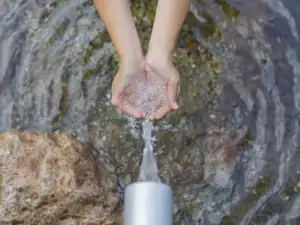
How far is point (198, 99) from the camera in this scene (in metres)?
2.72

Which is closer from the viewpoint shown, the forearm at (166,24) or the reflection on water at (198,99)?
the forearm at (166,24)

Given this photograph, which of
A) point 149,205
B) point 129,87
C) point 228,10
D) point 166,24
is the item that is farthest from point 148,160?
point 149,205

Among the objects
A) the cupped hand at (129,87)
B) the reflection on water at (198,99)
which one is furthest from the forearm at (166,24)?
the reflection on water at (198,99)

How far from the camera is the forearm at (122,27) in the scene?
75.1 inches

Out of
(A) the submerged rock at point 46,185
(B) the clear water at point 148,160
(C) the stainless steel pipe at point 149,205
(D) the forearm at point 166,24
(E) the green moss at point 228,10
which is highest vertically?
(D) the forearm at point 166,24

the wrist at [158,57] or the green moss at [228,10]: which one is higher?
the wrist at [158,57]

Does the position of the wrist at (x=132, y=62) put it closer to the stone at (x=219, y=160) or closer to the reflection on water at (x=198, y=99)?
the reflection on water at (x=198, y=99)

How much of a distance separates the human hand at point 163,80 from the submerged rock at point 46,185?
458mm

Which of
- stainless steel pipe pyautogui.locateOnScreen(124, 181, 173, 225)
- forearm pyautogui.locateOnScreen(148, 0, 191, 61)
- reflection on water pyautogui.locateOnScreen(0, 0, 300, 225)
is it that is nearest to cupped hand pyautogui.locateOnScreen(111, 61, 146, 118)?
forearm pyautogui.locateOnScreen(148, 0, 191, 61)

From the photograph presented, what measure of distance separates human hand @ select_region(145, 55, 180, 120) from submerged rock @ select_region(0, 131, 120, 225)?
458mm

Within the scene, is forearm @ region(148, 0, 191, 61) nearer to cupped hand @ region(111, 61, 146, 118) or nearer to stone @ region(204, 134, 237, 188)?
cupped hand @ region(111, 61, 146, 118)

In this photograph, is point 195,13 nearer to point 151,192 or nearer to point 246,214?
point 246,214

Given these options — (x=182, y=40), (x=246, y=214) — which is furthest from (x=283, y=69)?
(x=246, y=214)

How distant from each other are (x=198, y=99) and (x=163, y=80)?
0.71 m
